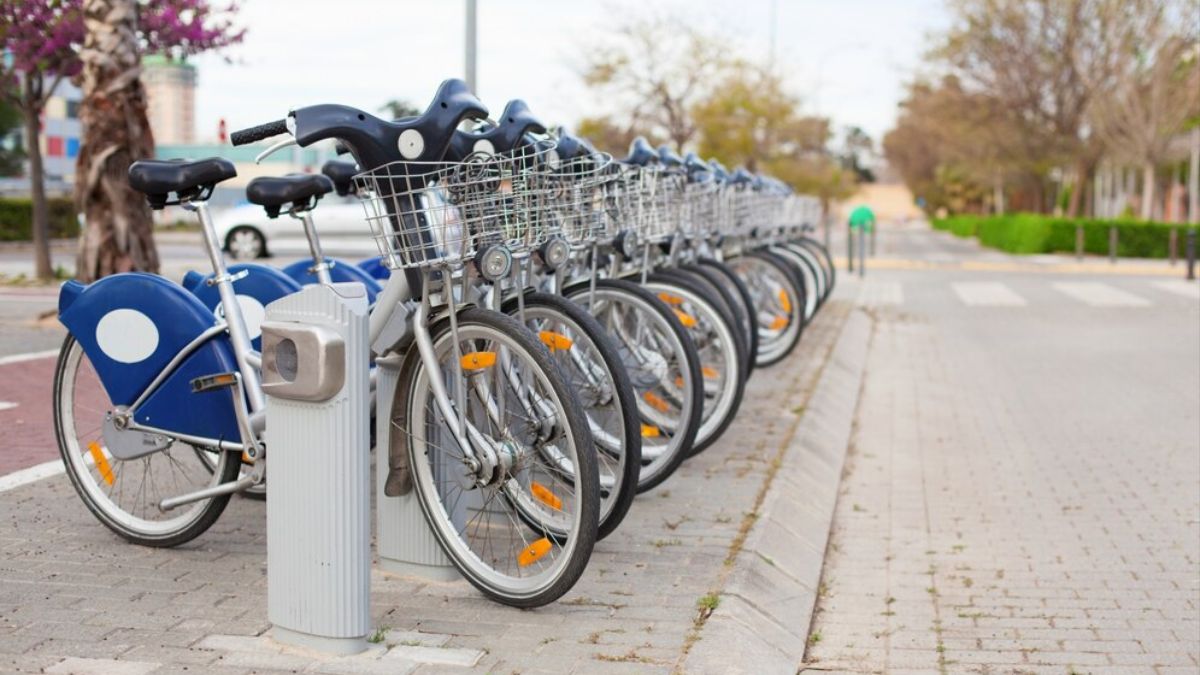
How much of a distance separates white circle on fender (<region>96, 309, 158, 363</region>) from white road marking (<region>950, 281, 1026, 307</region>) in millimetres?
14049

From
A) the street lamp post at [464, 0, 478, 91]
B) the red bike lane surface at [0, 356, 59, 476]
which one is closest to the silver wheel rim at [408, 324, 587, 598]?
the red bike lane surface at [0, 356, 59, 476]

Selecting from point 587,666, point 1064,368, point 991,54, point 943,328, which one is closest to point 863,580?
point 587,666

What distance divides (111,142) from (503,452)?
9005mm

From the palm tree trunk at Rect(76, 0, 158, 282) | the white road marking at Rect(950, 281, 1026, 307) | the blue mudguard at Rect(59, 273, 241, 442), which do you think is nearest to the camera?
the blue mudguard at Rect(59, 273, 241, 442)

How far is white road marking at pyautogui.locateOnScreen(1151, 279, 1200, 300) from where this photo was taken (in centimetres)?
1739

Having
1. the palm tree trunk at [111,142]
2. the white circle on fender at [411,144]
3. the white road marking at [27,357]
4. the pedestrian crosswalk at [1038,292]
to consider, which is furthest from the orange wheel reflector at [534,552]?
the pedestrian crosswalk at [1038,292]

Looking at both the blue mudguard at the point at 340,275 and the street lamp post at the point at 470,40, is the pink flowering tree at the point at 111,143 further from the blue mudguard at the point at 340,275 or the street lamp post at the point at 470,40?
the blue mudguard at the point at 340,275

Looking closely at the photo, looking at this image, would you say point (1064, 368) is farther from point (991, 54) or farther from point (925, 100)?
point (925, 100)

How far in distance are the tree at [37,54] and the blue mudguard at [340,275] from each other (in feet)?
31.9

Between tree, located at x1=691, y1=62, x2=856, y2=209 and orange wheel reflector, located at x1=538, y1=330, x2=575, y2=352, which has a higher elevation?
tree, located at x1=691, y1=62, x2=856, y2=209

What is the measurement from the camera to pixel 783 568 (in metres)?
4.84

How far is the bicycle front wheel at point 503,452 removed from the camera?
3.83 m

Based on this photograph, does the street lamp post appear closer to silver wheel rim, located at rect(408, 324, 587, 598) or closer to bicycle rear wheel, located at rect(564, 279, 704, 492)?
bicycle rear wheel, located at rect(564, 279, 704, 492)

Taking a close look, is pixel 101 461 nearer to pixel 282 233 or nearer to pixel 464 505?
pixel 464 505
